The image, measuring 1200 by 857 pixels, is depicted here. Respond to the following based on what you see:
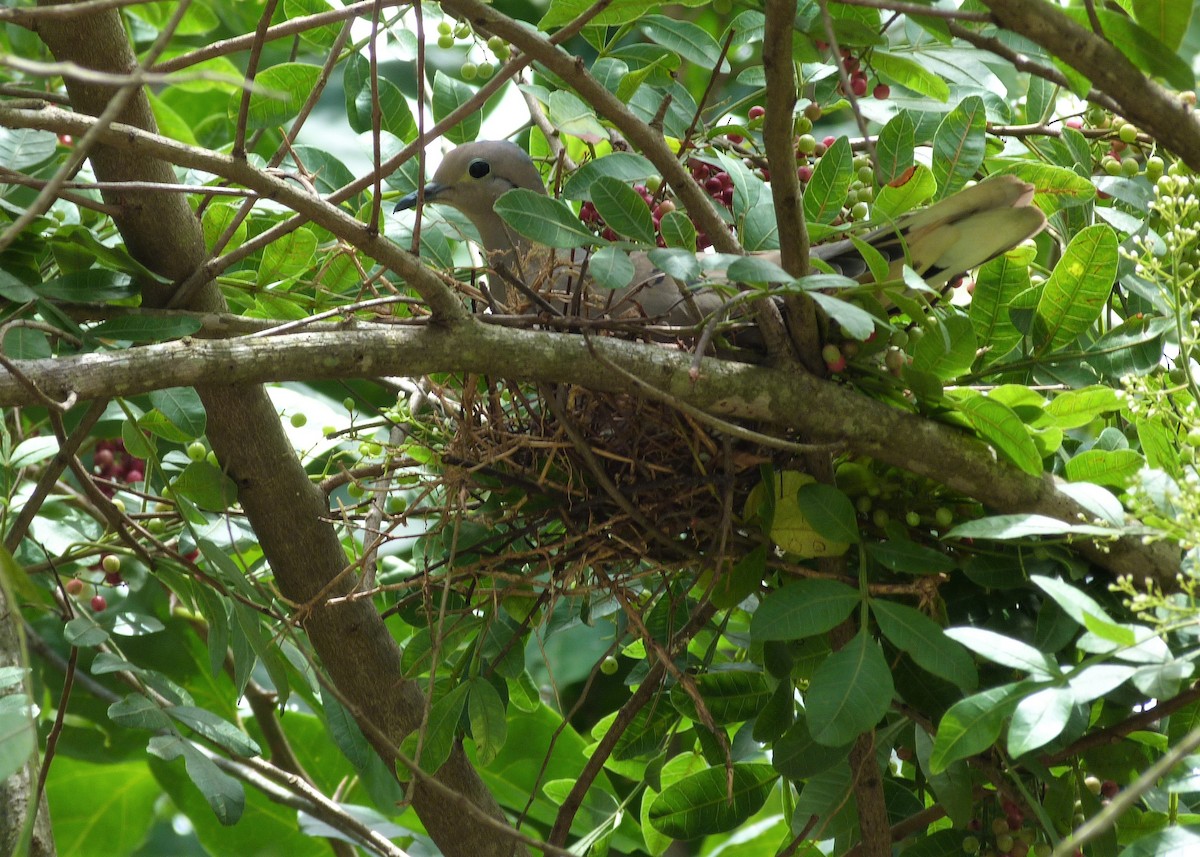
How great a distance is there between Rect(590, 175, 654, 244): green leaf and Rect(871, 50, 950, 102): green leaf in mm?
472

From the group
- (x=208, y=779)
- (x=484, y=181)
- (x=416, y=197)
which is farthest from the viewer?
(x=484, y=181)

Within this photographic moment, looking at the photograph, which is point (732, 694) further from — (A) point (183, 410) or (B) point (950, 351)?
(A) point (183, 410)

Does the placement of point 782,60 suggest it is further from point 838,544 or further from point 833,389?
point 838,544

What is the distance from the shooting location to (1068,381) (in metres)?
1.56

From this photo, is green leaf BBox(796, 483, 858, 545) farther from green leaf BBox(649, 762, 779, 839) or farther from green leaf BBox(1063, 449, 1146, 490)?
green leaf BBox(649, 762, 779, 839)

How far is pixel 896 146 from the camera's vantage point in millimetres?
1505

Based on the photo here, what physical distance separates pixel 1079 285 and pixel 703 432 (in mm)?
469

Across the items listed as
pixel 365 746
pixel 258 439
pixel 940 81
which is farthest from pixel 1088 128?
pixel 365 746

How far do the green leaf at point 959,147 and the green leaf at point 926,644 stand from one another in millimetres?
505

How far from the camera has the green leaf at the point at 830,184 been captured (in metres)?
1.49

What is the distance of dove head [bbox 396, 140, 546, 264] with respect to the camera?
2.23 metres

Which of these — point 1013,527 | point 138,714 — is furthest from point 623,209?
point 138,714

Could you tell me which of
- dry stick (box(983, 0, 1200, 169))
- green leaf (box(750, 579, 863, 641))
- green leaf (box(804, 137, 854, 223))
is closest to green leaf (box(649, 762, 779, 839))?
green leaf (box(750, 579, 863, 641))

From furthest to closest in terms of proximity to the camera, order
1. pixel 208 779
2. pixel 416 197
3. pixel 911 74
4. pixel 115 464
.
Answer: pixel 115 464
pixel 416 197
pixel 911 74
pixel 208 779
